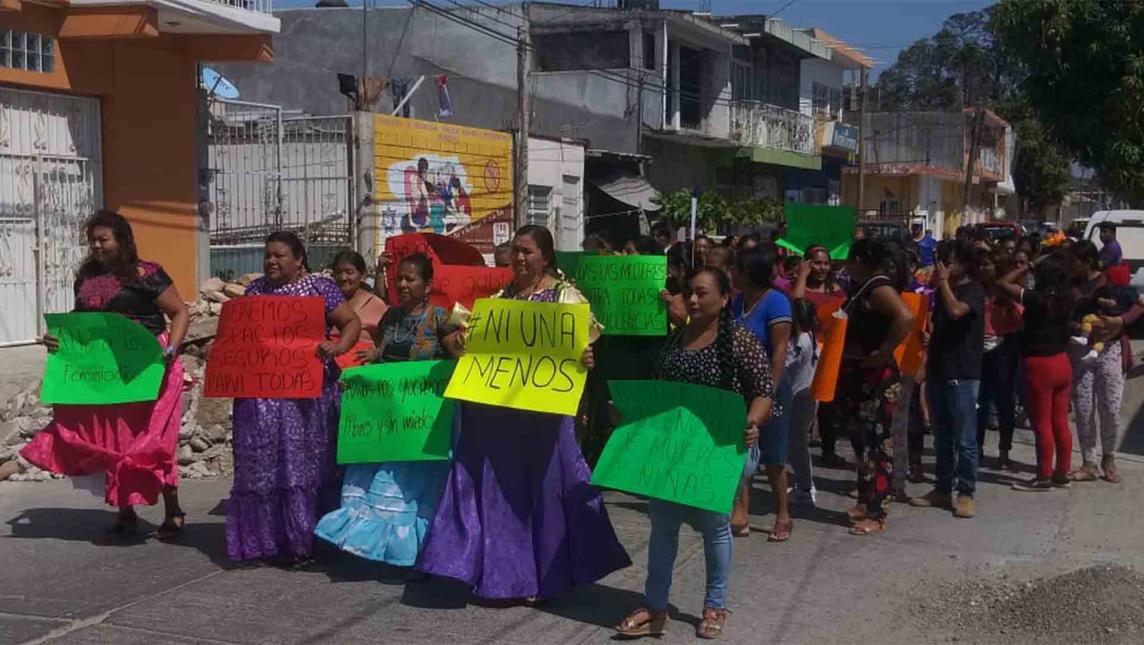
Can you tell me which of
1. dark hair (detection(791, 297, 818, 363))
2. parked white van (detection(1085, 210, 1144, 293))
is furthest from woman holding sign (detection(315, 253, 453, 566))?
parked white van (detection(1085, 210, 1144, 293))

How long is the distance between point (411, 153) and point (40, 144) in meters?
7.44

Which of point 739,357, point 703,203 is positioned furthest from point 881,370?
point 703,203

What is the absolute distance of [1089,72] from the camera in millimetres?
17297

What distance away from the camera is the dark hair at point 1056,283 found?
9164 mm

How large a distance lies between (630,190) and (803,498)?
19368 millimetres

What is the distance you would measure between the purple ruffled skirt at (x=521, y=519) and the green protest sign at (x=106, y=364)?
2.06m

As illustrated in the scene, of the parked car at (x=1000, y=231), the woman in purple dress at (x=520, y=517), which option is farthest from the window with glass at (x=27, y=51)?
the parked car at (x=1000, y=231)

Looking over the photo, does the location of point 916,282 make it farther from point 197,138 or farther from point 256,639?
point 197,138

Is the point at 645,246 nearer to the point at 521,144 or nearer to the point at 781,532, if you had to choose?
the point at 781,532

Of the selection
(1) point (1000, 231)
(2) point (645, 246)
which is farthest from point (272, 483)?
(1) point (1000, 231)

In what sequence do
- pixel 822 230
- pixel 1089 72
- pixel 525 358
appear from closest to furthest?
pixel 525 358 → pixel 822 230 → pixel 1089 72

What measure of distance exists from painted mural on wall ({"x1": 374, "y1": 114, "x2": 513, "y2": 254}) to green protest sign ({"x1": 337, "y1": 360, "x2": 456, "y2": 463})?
13284mm

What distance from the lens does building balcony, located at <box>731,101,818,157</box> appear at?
111ft

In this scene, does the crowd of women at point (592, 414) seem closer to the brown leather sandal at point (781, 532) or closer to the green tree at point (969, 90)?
the brown leather sandal at point (781, 532)
